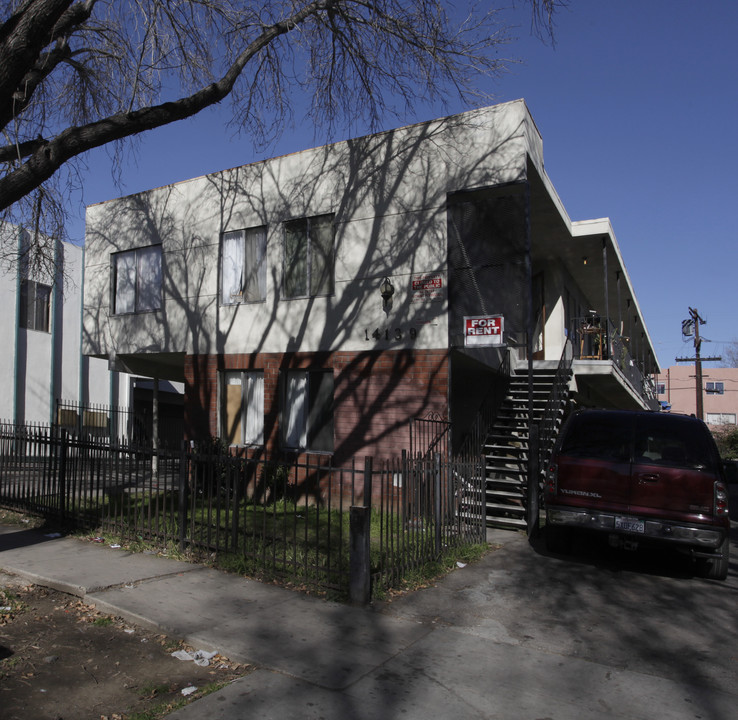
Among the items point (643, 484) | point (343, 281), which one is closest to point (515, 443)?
point (343, 281)

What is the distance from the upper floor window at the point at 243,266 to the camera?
13.5 m

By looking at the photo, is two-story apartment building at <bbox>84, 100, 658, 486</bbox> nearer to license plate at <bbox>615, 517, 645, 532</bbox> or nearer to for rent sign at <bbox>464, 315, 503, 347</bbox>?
for rent sign at <bbox>464, 315, 503, 347</bbox>

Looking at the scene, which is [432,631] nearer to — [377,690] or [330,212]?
[377,690]

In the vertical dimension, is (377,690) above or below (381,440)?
below

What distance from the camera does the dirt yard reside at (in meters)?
3.95

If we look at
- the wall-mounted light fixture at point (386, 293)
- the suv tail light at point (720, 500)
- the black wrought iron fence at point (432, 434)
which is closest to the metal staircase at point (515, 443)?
the black wrought iron fence at point (432, 434)

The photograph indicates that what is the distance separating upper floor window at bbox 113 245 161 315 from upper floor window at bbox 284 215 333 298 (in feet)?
12.6

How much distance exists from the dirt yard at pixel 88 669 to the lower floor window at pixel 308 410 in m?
6.98

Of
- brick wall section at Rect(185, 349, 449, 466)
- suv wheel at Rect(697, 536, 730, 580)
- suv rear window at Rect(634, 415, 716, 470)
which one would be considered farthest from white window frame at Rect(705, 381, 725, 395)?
suv rear window at Rect(634, 415, 716, 470)

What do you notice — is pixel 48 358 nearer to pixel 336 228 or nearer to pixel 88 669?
pixel 336 228

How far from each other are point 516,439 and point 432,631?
695 cm

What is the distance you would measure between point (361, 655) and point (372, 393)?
7080 mm

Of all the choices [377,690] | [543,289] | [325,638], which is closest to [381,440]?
[325,638]

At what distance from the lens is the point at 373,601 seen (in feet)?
20.0
